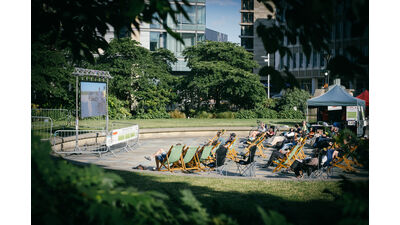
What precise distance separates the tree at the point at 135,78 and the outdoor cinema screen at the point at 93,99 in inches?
736

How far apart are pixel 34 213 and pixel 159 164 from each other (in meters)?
8.58

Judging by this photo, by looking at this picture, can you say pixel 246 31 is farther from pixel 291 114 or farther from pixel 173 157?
pixel 173 157

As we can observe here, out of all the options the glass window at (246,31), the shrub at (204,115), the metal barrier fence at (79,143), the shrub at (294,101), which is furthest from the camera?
the glass window at (246,31)

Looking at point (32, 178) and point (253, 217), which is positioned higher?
point (32, 178)

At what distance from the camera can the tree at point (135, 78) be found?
115ft

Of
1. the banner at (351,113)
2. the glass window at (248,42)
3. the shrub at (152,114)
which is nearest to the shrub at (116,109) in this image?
the shrub at (152,114)

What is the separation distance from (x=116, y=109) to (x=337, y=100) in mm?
20028

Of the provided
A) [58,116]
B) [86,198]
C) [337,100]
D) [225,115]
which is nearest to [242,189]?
[86,198]

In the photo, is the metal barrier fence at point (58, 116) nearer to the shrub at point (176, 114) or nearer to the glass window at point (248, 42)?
the shrub at point (176, 114)

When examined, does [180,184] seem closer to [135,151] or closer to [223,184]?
[223,184]

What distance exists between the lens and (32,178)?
2889 mm

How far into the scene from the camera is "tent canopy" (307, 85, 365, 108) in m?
18.4

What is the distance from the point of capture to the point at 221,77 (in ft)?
126
